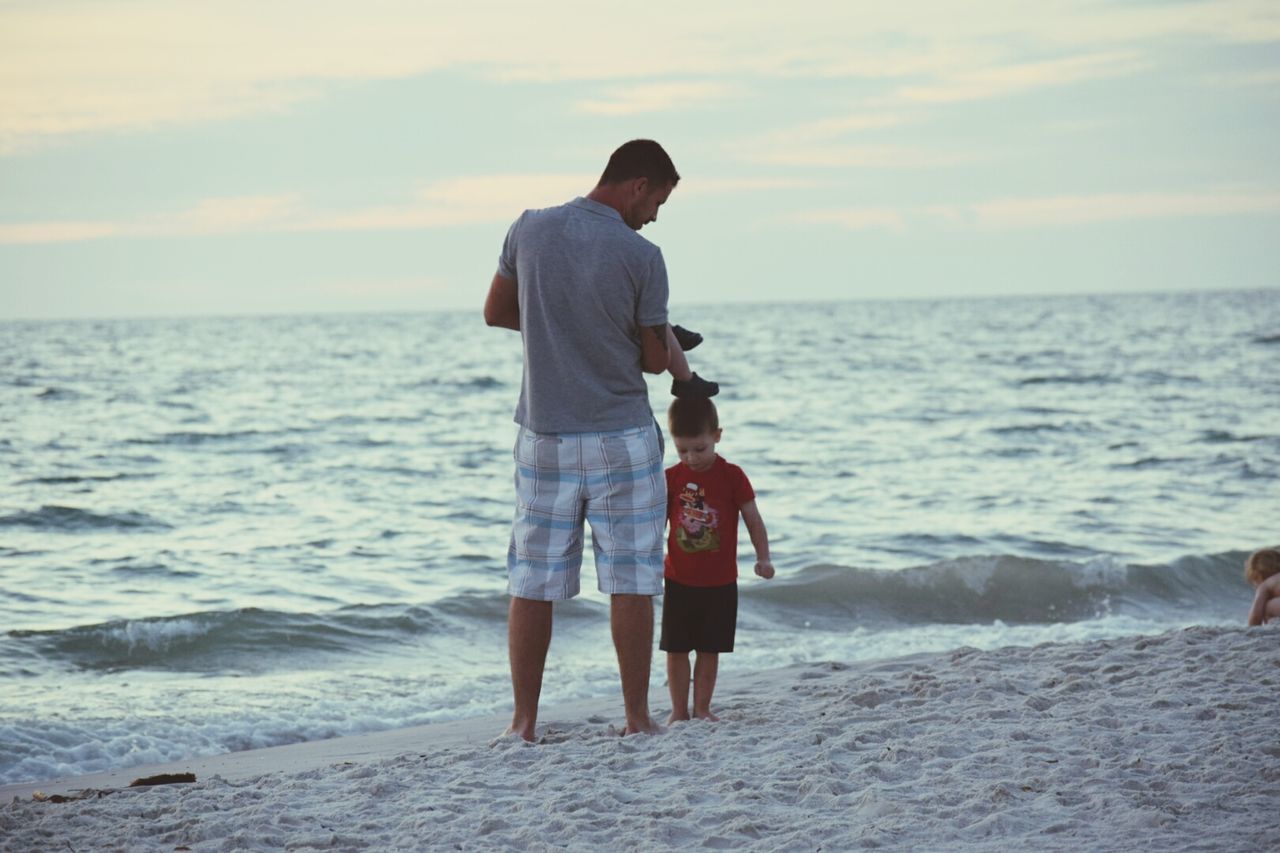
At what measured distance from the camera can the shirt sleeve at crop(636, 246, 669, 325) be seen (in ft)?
12.8

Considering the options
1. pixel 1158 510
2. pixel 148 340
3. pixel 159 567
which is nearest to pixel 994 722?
pixel 159 567

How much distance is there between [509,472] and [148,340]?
35914 millimetres

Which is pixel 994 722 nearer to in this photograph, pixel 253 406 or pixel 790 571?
pixel 790 571

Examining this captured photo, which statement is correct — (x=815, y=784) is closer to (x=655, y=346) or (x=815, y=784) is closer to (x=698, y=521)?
(x=698, y=521)

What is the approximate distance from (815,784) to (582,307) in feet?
5.30

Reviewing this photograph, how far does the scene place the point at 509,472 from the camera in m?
13.8

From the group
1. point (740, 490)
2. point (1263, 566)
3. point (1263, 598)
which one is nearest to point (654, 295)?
point (740, 490)

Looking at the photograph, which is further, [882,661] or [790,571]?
[790,571]

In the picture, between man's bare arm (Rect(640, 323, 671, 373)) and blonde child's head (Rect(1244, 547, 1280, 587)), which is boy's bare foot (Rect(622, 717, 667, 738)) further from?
blonde child's head (Rect(1244, 547, 1280, 587))

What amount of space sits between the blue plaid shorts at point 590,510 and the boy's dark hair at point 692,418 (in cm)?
24

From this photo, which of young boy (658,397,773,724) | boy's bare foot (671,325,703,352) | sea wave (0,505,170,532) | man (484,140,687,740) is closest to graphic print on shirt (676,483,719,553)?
young boy (658,397,773,724)

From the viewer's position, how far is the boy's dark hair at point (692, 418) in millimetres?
4281

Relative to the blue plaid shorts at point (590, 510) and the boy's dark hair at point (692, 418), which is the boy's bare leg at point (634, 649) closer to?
the blue plaid shorts at point (590, 510)

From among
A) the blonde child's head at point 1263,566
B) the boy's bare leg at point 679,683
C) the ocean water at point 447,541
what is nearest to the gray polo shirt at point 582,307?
the boy's bare leg at point 679,683
